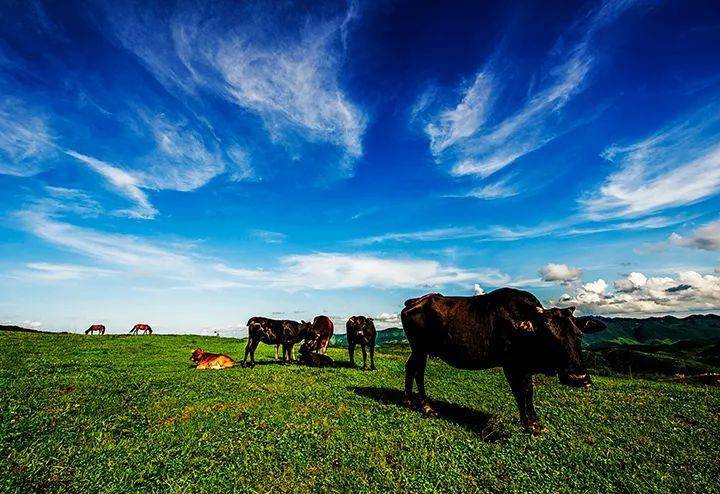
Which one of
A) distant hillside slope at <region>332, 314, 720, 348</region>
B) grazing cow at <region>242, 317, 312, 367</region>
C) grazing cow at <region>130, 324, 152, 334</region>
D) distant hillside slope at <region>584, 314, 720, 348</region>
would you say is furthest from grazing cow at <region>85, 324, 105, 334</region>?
distant hillside slope at <region>584, 314, 720, 348</region>

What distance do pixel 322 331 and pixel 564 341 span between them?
1640 centimetres

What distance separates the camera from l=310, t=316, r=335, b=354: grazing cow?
22.6m

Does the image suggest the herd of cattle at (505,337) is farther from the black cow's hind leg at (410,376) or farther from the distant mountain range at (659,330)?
the distant mountain range at (659,330)

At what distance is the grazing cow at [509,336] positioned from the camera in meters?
8.74

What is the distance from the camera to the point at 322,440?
25.9 ft

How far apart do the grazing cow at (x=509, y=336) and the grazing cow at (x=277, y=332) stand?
12.3 meters

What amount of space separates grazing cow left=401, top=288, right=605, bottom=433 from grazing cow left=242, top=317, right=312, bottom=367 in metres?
12.3

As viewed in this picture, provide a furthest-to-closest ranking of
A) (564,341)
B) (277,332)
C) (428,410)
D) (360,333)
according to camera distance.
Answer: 1. (277,332)
2. (360,333)
3. (428,410)
4. (564,341)

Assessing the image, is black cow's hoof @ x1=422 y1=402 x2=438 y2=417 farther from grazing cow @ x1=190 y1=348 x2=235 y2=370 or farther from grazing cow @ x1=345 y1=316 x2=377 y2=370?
grazing cow @ x1=190 y1=348 x2=235 y2=370

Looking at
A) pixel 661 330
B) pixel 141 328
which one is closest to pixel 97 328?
pixel 141 328

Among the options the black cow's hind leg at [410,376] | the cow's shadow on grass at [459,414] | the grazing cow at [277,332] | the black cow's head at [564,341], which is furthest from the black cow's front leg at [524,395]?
the grazing cow at [277,332]

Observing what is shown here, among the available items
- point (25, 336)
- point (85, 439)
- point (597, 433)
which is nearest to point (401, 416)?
point (597, 433)

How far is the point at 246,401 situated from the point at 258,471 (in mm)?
4332

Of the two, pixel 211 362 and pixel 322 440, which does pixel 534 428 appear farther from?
pixel 211 362
